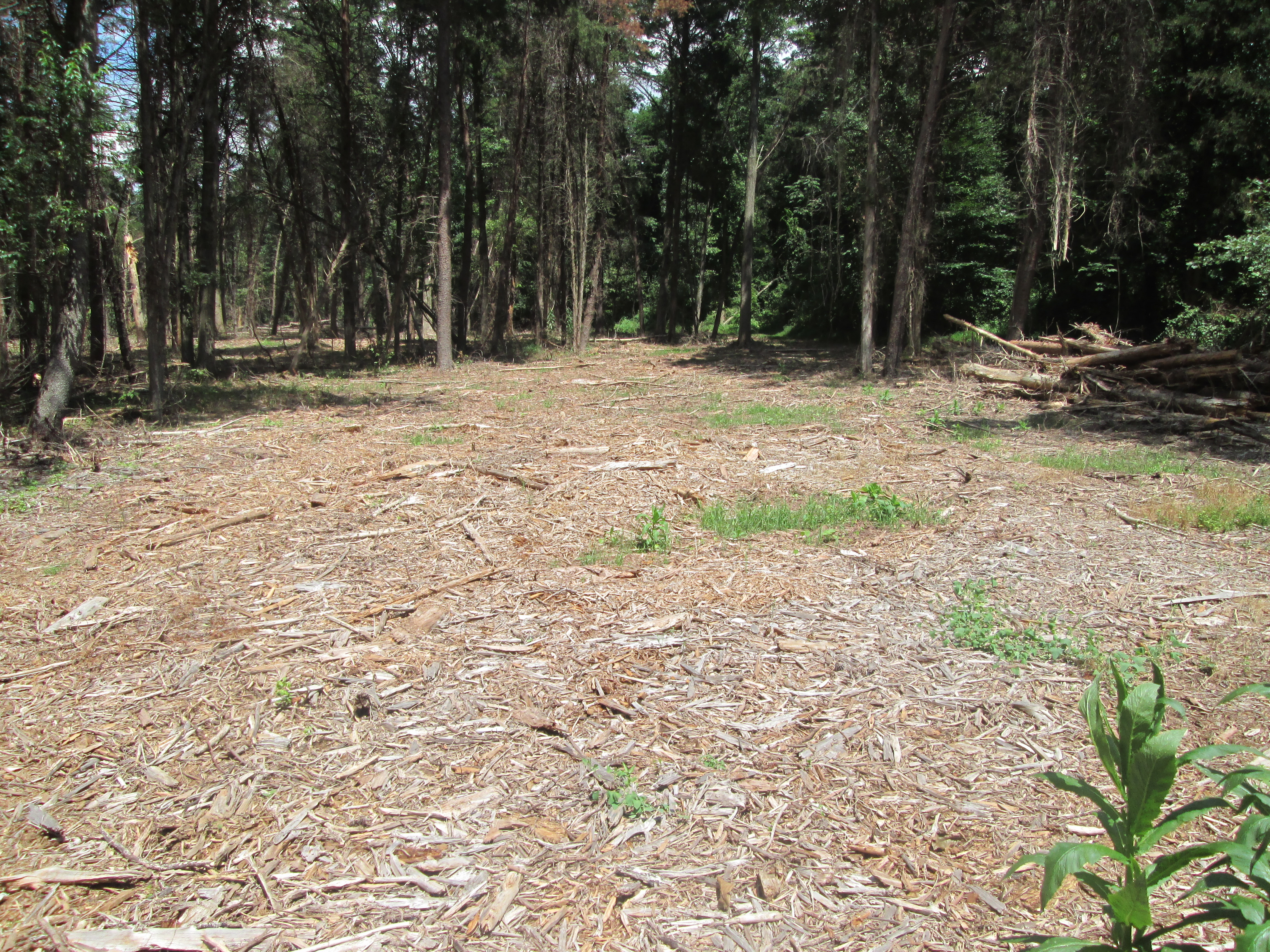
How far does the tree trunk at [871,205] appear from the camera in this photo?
1531 cm

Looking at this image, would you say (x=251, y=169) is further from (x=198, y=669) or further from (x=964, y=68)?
(x=198, y=669)

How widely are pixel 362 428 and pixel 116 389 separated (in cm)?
532

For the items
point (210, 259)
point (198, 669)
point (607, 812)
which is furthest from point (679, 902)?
point (210, 259)

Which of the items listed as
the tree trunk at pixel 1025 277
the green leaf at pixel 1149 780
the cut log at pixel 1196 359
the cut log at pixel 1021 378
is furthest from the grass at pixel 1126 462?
the tree trunk at pixel 1025 277

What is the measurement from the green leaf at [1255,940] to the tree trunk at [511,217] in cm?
2082

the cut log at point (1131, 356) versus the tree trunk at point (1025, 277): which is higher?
the tree trunk at point (1025, 277)

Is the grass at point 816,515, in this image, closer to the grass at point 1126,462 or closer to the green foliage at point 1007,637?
the green foliage at point 1007,637

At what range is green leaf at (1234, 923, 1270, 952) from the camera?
1416 mm

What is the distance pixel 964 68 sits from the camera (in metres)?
15.8

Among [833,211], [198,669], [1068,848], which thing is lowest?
[198,669]

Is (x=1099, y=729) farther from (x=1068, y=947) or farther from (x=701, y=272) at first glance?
(x=701, y=272)

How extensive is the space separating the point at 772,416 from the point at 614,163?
15.9 meters

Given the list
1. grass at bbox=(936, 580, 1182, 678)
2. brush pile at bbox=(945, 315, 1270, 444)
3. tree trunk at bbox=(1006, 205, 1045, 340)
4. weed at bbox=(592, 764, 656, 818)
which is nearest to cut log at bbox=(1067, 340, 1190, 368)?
brush pile at bbox=(945, 315, 1270, 444)

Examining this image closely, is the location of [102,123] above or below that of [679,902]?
above
